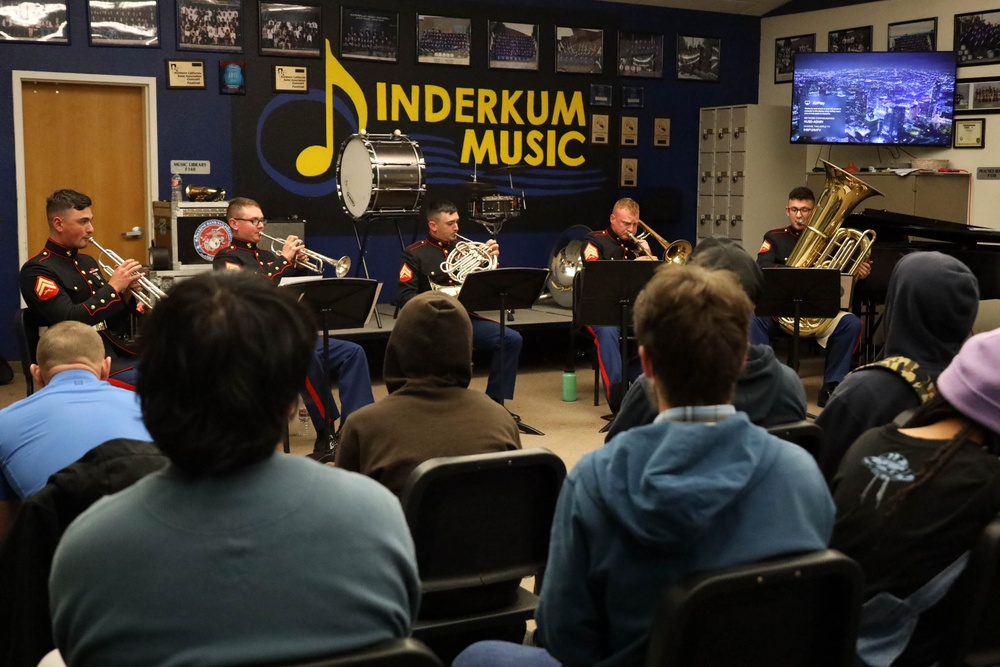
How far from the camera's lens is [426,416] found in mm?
2621

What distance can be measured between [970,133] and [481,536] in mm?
7632

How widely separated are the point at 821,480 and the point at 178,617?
3.22ft

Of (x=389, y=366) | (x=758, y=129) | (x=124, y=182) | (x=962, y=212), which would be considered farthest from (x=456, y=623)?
(x=758, y=129)

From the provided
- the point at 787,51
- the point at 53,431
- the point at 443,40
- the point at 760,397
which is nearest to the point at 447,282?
the point at 443,40

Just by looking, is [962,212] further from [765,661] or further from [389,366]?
[765,661]

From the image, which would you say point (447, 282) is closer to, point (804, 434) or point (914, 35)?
point (804, 434)

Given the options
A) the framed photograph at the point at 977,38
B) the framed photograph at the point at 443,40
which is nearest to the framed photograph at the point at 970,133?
the framed photograph at the point at 977,38

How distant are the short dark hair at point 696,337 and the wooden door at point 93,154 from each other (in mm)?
7297

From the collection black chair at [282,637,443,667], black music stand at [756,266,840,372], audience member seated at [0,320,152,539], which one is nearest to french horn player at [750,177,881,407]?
black music stand at [756,266,840,372]

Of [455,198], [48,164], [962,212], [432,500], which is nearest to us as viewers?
[432,500]

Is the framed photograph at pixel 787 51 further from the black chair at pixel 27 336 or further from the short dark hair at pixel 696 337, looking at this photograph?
the short dark hair at pixel 696 337

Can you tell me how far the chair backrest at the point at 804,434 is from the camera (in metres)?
2.54

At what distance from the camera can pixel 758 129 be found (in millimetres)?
9867

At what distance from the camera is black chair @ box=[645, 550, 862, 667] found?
57.7 inches
